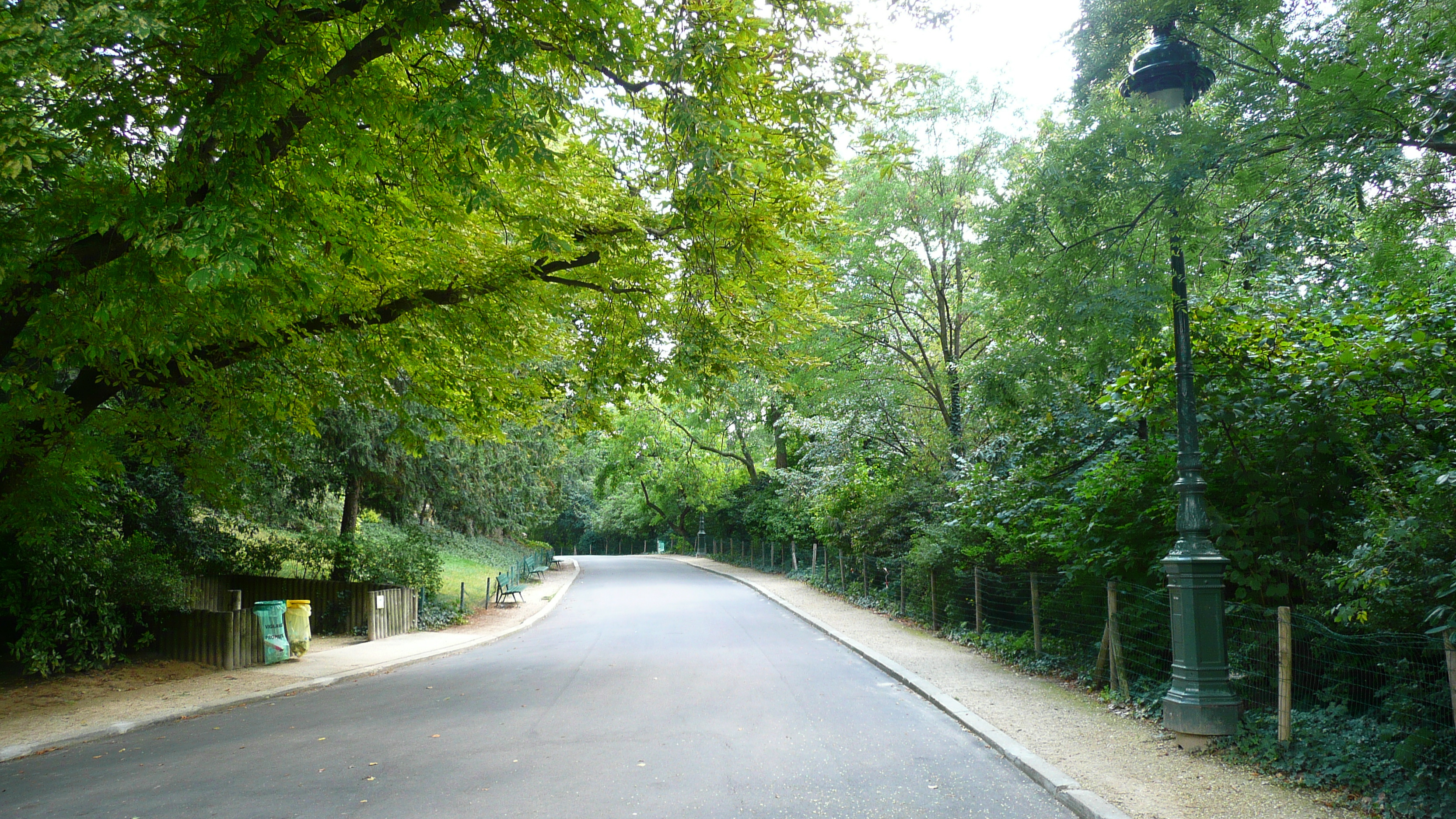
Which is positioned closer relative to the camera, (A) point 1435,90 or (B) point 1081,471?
(A) point 1435,90

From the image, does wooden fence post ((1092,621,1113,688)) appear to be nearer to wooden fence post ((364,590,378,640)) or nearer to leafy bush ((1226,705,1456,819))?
leafy bush ((1226,705,1456,819))

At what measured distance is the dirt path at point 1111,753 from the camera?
5473 millimetres

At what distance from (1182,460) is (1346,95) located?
3.04 meters

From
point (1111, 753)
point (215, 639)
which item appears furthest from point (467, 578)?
point (1111, 753)

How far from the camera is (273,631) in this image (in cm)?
1340

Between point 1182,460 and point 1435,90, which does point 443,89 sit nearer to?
point 1182,460

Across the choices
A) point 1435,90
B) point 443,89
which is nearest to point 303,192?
point 443,89

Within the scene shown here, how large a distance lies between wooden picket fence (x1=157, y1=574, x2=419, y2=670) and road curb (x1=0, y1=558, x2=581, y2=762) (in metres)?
1.97

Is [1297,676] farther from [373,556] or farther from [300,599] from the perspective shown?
[373,556]

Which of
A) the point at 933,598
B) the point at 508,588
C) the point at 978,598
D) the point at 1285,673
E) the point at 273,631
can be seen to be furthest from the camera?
the point at 508,588

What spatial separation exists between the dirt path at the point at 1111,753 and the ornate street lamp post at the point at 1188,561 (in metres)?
0.38

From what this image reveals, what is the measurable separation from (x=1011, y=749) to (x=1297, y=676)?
242 cm

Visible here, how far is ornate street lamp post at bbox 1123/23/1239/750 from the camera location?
6910mm

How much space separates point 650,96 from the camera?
8672mm
